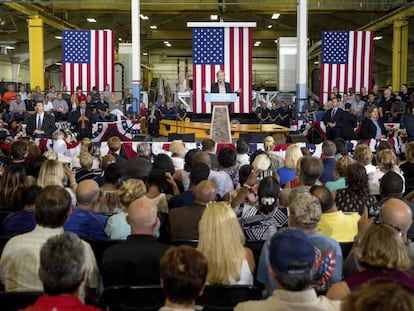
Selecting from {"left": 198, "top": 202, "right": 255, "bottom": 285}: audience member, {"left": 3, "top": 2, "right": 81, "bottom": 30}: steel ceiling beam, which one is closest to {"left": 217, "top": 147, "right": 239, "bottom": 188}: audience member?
{"left": 198, "top": 202, "right": 255, "bottom": 285}: audience member

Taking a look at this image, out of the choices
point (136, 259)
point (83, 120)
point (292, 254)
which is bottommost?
point (136, 259)

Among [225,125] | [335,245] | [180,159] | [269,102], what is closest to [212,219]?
[335,245]

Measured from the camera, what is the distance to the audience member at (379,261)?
2.38m

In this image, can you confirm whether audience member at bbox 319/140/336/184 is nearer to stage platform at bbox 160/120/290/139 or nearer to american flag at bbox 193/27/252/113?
stage platform at bbox 160/120/290/139

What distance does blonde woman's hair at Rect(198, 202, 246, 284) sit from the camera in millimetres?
2850

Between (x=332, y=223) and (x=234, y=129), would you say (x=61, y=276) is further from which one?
(x=234, y=129)

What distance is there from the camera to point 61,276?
220cm

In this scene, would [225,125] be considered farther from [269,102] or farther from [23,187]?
[269,102]

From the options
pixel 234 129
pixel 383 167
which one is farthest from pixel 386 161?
pixel 234 129

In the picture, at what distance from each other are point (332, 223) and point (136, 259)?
4.44 ft

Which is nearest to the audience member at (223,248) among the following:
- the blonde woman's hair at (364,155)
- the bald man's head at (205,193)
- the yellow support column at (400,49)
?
the bald man's head at (205,193)

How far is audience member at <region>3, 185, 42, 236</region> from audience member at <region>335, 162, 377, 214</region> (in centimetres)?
217

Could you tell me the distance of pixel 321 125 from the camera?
1345 cm

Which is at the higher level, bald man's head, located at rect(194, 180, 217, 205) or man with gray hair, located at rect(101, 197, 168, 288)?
bald man's head, located at rect(194, 180, 217, 205)
